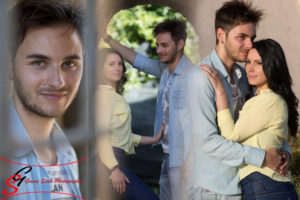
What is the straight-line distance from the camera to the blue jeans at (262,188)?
372 cm

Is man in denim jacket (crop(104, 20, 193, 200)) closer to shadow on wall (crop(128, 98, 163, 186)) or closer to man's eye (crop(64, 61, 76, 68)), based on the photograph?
shadow on wall (crop(128, 98, 163, 186))

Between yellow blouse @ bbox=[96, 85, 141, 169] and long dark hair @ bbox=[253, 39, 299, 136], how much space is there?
1.09 meters

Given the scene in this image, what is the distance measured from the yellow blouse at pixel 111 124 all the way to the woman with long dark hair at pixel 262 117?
692 mm

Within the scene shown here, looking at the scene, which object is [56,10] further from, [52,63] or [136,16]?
[136,16]

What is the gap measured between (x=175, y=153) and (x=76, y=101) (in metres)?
0.95

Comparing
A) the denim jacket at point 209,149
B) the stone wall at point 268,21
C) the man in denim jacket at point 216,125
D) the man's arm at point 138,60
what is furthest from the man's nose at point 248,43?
the man's arm at point 138,60

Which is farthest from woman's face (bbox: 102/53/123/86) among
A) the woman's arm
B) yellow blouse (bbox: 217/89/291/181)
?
yellow blouse (bbox: 217/89/291/181)

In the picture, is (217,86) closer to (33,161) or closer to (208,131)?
(208,131)

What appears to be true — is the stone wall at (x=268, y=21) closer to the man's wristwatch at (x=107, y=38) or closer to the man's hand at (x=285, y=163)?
the man's wristwatch at (x=107, y=38)

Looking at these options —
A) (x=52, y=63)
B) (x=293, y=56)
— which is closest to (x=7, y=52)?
(x=52, y=63)

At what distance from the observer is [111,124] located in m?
3.37

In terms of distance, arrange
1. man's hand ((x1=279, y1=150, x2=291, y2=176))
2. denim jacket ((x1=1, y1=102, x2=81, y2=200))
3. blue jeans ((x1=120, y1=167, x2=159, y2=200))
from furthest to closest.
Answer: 1. man's hand ((x1=279, y1=150, x2=291, y2=176))
2. blue jeans ((x1=120, y1=167, x2=159, y2=200))
3. denim jacket ((x1=1, y1=102, x2=81, y2=200))

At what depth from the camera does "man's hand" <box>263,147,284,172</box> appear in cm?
375

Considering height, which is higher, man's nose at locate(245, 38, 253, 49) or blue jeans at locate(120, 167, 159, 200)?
man's nose at locate(245, 38, 253, 49)
